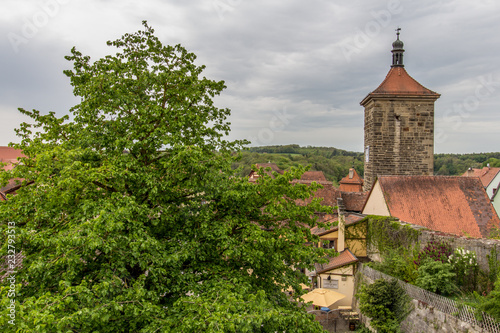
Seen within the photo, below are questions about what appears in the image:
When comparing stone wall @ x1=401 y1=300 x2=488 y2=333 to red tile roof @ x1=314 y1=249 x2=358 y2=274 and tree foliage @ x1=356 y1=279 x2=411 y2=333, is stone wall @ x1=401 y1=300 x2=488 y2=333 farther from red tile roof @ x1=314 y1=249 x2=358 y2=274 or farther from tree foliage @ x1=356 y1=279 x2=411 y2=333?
red tile roof @ x1=314 y1=249 x2=358 y2=274

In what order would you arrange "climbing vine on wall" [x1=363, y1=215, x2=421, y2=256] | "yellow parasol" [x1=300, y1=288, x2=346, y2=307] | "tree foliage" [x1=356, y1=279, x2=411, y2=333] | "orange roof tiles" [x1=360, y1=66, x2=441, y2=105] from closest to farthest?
"tree foliage" [x1=356, y1=279, x2=411, y2=333]
"climbing vine on wall" [x1=363, y1=215, x2=421, y2=256]
"yellow parasol" [x1=300, y1=288, x2=346, y2=307]
"orange roof tiles" [x1=360, y1=66, x2=441, y2=105]

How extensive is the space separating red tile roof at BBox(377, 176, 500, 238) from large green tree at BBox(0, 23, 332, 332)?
27.8ft

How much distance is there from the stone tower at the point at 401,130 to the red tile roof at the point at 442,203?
3.50 m

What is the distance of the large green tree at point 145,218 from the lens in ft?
16.3

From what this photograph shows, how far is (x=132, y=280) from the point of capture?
5703 mm

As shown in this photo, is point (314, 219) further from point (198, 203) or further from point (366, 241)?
point (366, 241)

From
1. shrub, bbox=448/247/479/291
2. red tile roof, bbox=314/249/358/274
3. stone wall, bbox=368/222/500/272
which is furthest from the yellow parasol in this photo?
shrub, bbox=448/247/479/291

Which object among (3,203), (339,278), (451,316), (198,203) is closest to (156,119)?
(198,203)

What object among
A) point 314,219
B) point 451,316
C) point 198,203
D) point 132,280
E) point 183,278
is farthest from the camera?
point 451,316

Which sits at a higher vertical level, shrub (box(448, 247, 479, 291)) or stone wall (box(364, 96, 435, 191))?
stone wall (box(364, 96, 435, 191))

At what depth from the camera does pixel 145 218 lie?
6188mm

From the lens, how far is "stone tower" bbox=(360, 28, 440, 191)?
60.0 feet

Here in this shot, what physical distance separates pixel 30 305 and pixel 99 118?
3.98m

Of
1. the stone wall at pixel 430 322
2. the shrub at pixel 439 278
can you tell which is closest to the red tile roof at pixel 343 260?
the stone wall at pixel 430 322
